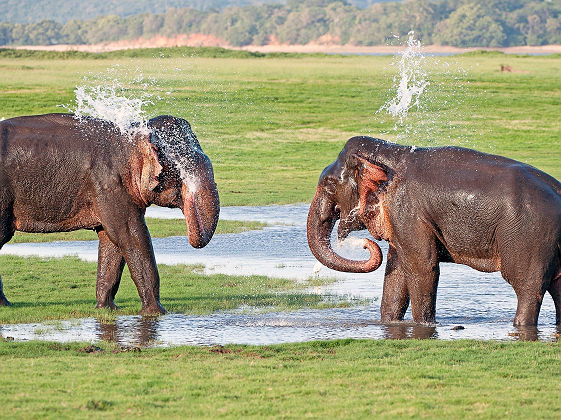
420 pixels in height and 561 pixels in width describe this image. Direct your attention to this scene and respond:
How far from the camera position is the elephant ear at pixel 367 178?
1234 cm

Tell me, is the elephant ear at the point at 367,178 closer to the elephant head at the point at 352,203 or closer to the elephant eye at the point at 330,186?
the elephant head at the point at 352,203

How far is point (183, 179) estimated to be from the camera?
13.3 meters

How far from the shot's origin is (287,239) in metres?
19.7

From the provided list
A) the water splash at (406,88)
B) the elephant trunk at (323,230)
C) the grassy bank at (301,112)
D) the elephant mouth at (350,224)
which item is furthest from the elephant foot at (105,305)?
the grassy bank at (301,112)

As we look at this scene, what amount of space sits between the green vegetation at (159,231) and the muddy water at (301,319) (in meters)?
1.23

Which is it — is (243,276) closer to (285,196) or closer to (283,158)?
(285,196)

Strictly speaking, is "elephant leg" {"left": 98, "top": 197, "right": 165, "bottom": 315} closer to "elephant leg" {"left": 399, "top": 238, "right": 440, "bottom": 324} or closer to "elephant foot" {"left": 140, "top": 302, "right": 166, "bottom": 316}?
"elephant foot" {"left": 140, "top": 302, "right": 166, "bottom": 316}

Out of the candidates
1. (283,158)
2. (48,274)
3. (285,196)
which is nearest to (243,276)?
(48,274)

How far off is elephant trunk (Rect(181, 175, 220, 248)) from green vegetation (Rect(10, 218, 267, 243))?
6.68 m

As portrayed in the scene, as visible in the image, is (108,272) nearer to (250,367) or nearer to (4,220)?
(4,220)

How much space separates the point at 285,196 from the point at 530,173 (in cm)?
1397

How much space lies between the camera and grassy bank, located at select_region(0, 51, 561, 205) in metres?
32.3

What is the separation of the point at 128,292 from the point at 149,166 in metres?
2.34

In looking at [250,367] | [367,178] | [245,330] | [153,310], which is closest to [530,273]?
[367,178]
